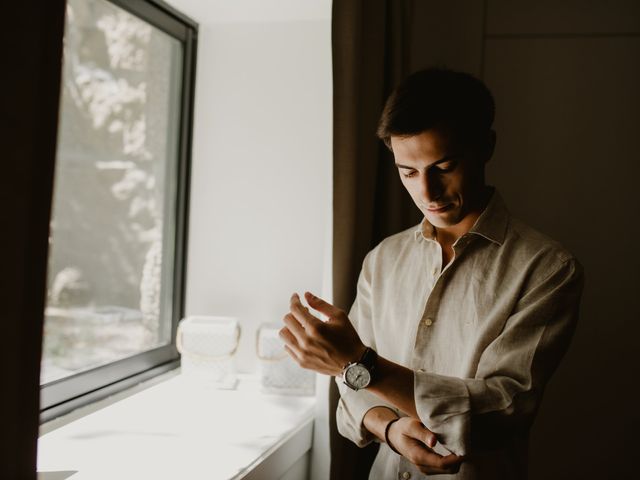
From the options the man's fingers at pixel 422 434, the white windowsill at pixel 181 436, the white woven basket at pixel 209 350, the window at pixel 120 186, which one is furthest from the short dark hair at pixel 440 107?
the window at pixel 120 186

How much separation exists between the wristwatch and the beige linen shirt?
9cm

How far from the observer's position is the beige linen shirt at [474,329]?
1111 millimetres

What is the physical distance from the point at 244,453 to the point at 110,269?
1278 mm

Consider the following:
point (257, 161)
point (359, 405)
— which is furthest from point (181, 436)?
point (257, 161)

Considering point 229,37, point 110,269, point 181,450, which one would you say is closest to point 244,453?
point 181,450

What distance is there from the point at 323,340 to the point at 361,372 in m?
0.09

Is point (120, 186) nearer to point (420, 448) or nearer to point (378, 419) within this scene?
point (378, 419)

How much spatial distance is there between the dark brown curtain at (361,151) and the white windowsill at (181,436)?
21cm

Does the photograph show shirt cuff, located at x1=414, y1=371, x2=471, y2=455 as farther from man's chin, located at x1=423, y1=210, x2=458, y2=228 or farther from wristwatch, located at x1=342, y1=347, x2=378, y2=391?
man's chin, located at x1=423, y1=210, x2=458, y2=228

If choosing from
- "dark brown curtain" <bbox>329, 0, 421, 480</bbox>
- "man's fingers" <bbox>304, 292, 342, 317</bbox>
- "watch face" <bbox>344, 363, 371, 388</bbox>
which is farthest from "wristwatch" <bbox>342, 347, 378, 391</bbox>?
"dark brown curtain" <bbox>329, 0, 421, 480</bbox>

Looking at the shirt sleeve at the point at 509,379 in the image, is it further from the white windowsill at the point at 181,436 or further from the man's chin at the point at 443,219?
the white windowsill at the point at 181,436

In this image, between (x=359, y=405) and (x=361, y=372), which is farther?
(x=359, y=405)

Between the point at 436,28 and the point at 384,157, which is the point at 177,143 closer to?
the point at 384,157

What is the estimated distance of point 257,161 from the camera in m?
2.21
